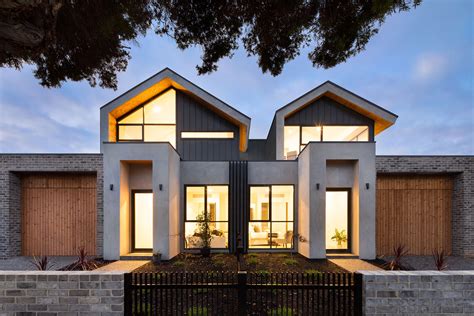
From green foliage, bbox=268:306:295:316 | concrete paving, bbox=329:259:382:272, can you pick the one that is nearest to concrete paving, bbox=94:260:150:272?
green foliage, bbox=268:306:295:316

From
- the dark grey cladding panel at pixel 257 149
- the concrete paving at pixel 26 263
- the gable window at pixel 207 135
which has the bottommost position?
the concrete paving at pixel 26 263

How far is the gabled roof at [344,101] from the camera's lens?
10508mm

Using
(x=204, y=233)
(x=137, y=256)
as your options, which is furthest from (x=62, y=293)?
(x=204, y=233)

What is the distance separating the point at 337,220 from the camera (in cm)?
941

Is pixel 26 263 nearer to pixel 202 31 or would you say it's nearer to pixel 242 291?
pixel 242 291

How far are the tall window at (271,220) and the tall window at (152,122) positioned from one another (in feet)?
14.9

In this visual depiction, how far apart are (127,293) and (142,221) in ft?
18.5

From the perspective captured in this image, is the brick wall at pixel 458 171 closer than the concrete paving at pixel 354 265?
No

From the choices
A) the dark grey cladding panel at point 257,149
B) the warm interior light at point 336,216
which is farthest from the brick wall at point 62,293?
the dark grey cladding panel at point 257,149

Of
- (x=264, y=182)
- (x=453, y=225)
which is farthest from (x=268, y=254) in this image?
(x=453, y=225)

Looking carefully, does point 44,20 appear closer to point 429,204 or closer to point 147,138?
point 147,138

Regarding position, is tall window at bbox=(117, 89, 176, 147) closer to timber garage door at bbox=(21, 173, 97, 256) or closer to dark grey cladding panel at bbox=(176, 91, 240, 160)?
dark grey cladding panel at bbox=(176, 91, 240, 160)

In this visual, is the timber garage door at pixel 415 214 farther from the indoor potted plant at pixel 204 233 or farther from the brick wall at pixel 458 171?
the indoor potted plant at pixel 204 233

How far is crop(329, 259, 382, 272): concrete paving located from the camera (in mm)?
7330
